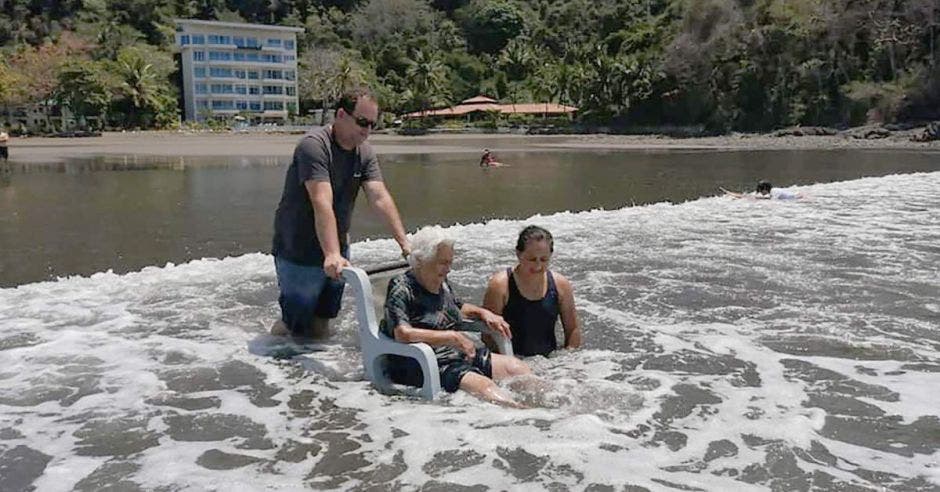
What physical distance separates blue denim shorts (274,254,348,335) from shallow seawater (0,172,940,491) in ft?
0.96

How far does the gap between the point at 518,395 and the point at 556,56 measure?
109 m

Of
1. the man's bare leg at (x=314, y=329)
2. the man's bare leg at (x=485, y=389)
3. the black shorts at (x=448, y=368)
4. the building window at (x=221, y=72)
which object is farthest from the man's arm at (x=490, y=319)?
the building window at (x=221, y=72)

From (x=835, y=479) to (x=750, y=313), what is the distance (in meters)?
3.93

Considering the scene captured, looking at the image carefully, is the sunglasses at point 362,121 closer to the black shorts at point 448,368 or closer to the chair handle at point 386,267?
the chair handle at point 386,267

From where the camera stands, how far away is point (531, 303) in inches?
238

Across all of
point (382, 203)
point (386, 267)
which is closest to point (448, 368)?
point (386, 267)

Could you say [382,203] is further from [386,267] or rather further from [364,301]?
[364,301]

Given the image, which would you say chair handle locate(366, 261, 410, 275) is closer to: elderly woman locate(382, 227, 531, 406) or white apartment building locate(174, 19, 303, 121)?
elderly woman locate(382, 227, 531, 406)

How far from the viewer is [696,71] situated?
2921 inches

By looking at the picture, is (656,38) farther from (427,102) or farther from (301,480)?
(301,480)

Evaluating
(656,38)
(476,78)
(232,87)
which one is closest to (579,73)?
(656,38)

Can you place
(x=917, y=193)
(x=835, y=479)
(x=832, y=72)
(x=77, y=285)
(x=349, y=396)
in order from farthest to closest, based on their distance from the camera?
(x=832, y=72), (x=917, y=193), (x=77, y=285), (x=349, y=396), (x=835, y=479)

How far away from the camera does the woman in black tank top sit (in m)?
5.96

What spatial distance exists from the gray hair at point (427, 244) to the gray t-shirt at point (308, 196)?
98cm
